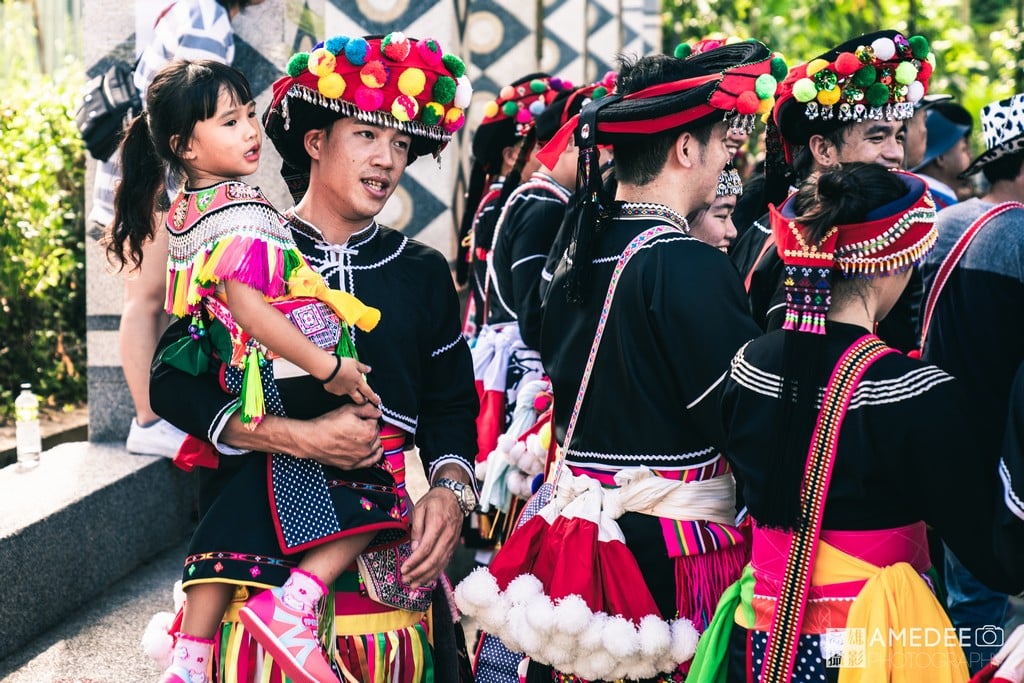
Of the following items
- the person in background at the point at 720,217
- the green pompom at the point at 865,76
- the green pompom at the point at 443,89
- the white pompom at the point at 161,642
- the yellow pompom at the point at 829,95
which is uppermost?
the green pompom at the point at 865,76

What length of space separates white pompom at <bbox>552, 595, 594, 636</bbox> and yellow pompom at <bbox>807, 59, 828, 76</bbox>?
8.16 ft

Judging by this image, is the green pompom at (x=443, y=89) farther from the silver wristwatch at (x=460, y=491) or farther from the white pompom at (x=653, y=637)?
the white pompom at (x=653, y=637)

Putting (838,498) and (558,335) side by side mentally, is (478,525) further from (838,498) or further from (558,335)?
(838,498)

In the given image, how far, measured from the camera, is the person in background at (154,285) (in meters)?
5.48

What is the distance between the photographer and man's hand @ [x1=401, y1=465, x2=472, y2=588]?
299cm

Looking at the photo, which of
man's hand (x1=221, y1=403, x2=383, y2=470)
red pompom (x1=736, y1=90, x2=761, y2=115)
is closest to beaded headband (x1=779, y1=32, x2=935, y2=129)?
red pompom (x1=736, y1=90, x2=761, y2=115)

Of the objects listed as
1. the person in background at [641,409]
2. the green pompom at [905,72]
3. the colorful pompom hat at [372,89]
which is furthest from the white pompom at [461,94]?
the green pompom at [905,72]

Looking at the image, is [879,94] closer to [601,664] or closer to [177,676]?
[601,664]

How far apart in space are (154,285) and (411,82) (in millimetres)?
2835

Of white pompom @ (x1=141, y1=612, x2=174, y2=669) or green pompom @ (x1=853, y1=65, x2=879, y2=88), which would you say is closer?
white pompom @ (x1=141, y1=612, x2=174, y2=669)

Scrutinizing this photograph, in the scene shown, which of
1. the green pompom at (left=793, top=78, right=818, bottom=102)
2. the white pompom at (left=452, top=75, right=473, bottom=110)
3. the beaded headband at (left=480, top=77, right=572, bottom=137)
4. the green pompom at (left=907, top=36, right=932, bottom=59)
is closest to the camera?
the white pompom at (left=452, top=75, right=473, bottom=110)

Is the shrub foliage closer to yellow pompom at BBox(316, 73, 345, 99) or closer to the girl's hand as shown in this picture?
yellow pompom at BBox(316, 73, 345, 99)

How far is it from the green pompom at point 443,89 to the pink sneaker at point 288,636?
133cm

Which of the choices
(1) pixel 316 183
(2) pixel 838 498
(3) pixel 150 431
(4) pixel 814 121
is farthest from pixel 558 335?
(3) pixel 150 431
